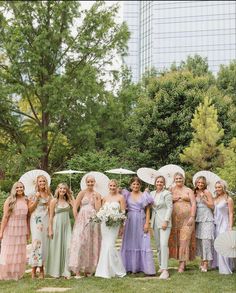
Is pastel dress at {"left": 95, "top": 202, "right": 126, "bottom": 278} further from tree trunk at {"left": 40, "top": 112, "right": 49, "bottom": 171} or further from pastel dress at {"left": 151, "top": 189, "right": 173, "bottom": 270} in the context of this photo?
tree trunk at {"left": 40, "top": 112, "right": 49, "bottom": 171}

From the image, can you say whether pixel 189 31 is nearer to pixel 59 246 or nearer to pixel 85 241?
pixel 85 241

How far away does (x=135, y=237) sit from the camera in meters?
8.52

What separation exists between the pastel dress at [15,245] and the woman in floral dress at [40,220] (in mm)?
150

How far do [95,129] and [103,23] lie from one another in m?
4.20

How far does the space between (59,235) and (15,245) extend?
2.40 feet

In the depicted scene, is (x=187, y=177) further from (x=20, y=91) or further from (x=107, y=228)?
(x=107, y=228)

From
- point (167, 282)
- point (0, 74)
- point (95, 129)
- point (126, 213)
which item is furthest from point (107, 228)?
point (0, 74)

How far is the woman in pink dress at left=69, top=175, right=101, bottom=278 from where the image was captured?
26.5 feet

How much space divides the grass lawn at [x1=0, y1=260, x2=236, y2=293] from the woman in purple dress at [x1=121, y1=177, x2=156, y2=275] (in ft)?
0.92

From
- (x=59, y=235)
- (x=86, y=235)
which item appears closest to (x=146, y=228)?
(x=86, y=235)

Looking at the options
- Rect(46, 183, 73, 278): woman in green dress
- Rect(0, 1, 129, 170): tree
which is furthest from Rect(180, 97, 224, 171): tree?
Rect(46, 183, 73, 278): woman in green dress

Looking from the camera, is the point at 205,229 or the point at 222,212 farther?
the point at 205,229

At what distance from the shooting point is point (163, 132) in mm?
20328

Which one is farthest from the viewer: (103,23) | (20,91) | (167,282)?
(103,23)
